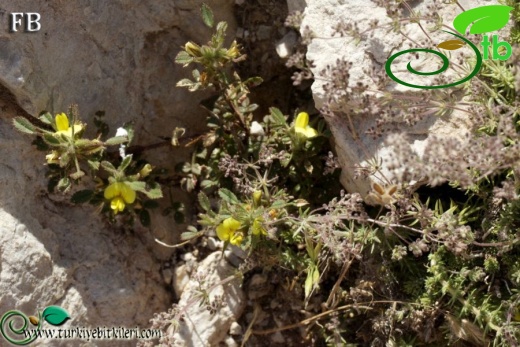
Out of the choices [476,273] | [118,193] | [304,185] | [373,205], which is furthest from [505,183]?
[118,193]

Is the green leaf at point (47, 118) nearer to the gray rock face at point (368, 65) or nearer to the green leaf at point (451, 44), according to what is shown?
the gray rock face at point (368, 65)

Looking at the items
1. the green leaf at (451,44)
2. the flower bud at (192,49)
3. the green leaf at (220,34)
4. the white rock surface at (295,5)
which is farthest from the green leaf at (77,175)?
the green leaf at (451,44)

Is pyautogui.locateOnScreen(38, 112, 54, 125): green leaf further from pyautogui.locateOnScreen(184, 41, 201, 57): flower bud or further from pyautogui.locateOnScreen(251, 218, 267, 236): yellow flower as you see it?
pyautogui.locateOnScreen(251, 218, 267, 236): yellow flower

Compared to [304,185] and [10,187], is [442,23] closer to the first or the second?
[304,185]

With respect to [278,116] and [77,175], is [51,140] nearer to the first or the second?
[77,175]

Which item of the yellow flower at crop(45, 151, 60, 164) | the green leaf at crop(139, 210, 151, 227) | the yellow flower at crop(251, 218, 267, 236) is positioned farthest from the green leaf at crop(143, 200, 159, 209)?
the yellow flower at crop(251, 218, 267, 236)


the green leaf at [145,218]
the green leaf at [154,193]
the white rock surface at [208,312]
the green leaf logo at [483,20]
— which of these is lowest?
the white rock surface at [208,312]
